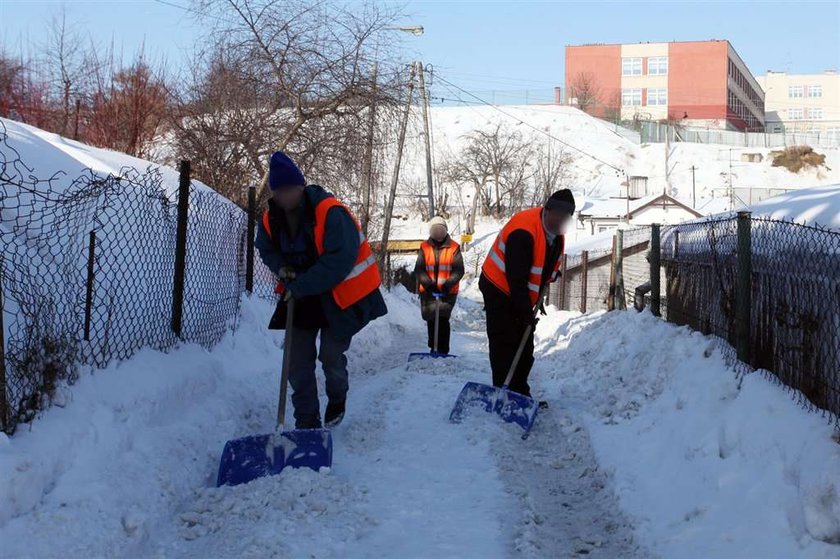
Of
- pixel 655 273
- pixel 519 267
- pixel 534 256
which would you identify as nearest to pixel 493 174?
pixel 655 273

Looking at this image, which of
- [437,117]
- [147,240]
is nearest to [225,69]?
[147,240]

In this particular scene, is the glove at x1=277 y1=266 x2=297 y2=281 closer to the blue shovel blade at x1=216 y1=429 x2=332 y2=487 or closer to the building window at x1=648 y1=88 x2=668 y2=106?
the blue shovel blade at x1=216 y1=429 x2=332 y2=487

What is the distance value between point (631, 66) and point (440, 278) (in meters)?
77.9

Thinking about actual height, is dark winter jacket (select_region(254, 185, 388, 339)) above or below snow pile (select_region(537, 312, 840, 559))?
above

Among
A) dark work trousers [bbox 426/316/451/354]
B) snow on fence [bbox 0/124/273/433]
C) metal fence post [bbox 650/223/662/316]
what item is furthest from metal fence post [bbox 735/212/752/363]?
dark work trousers [bbox 426/316/451/354]

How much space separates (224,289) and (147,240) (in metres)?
1.61

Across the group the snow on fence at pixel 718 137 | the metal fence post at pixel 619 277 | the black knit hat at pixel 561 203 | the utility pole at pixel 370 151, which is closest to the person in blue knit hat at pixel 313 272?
the black knit hat at pixel 561 203

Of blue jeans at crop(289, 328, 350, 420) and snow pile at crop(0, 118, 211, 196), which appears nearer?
blue jeans at crop(289, 328, 350, 420)

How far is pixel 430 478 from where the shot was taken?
179 inches

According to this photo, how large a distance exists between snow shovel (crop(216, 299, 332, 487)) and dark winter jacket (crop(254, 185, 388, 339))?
0.85 metres

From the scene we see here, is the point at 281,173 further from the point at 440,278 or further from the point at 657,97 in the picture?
the point at 657,97

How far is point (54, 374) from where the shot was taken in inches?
150

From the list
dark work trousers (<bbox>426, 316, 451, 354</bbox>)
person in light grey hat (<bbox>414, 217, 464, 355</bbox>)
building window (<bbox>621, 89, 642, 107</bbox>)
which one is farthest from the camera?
building window (<bbox>621, 89, 642, 107</bbox>)

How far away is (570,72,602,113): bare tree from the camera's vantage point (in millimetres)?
81125
